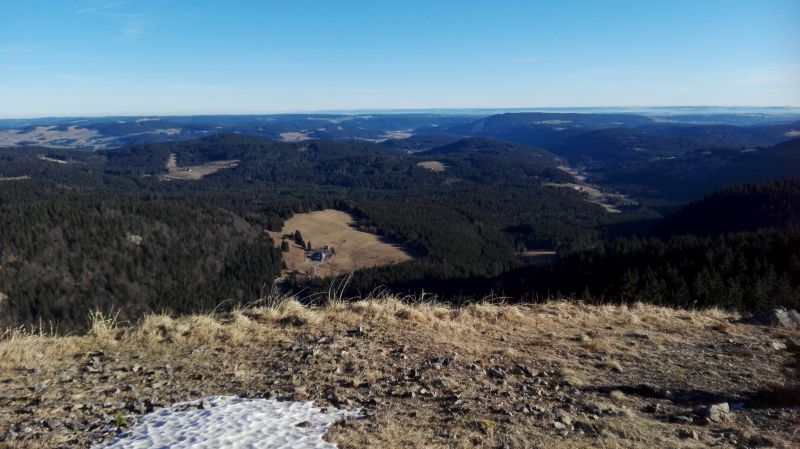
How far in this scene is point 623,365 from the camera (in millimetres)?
8344

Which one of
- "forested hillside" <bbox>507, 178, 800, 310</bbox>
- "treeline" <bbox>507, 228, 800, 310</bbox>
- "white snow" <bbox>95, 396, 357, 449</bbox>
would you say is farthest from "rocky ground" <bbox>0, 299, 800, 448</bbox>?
"treeline" <bbox>507, 228, 800, 310</bbox>

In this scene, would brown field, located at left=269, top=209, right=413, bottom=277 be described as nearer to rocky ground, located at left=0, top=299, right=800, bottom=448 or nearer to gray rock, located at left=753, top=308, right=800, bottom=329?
rocky ground, located at left=0, top=299, right=800, bottom=448

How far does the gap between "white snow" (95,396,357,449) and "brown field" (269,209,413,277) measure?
9583 cm

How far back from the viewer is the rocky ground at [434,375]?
586 centimetres

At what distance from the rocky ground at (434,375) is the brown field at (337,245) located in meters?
92.8

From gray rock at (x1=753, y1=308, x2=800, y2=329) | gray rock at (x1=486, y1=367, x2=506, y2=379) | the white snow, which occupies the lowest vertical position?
gray rock at (x1=753, y1=308, x2=800, y2=329)

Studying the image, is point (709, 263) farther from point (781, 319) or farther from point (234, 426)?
point (234, 426)

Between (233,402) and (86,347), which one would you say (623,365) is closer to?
(233,402)

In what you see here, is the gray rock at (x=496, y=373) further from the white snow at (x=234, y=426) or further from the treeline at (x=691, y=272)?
the treeline at (x=691, y=272)

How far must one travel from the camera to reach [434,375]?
7.46 m

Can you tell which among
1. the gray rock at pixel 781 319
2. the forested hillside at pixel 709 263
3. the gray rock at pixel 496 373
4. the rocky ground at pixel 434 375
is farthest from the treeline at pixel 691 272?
the gray rock at pixel 496 373

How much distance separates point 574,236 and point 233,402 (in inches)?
6185

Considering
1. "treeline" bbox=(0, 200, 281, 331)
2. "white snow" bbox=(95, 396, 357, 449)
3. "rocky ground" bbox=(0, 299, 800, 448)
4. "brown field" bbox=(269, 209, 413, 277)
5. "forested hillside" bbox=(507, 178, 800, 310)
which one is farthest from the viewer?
"brown field" bbox=(269, 209, 413, 277)

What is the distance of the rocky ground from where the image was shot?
231 inches
